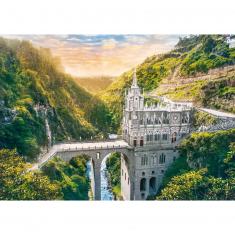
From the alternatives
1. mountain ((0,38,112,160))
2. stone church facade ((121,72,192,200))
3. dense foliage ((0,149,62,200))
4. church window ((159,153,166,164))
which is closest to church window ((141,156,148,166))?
stone church facade ((121,72,192,200))

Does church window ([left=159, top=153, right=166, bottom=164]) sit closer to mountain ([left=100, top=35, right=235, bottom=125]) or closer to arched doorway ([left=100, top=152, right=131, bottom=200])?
arched doorway ([left=100, top=152, right=131, bottom=200])

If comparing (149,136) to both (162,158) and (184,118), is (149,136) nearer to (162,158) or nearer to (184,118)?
(162,158)

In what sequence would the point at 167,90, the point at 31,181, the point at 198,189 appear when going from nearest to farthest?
the point at 31,181
the point at 198,189
the point at 167,90

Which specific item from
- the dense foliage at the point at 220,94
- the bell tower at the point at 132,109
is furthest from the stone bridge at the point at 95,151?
the dense foliage at the point at 220,94

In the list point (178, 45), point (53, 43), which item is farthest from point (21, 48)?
point (178, 45)

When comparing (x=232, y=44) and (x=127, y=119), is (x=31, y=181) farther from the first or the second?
(x=232, y=44)

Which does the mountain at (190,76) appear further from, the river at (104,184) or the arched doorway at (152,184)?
the arched doorway at (152,184)
